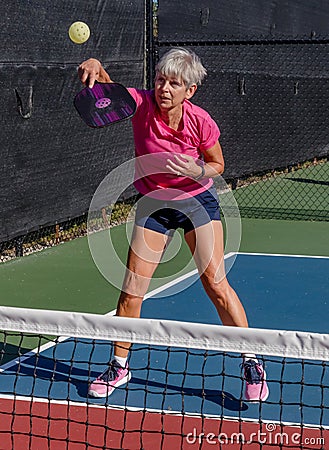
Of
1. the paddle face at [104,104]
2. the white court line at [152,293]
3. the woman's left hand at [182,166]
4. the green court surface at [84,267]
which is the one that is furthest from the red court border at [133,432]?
the green court surface at [84,267]

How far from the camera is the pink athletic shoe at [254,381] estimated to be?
4.35m

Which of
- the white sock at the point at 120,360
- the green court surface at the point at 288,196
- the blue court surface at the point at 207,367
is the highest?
the white sock at the point at 120,360

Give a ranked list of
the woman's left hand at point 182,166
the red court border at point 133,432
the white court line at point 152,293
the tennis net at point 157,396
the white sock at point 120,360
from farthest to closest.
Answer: the white court line at point 152,293, the white sock at point 120,360, the woman's left hand at point 182,166, the red court border at point 133,432, the tennis net at point 157,396

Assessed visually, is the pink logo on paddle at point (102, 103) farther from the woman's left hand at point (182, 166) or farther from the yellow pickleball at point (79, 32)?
the yellow pickleball at point (79, 32)

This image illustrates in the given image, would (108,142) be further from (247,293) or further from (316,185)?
(316,185)

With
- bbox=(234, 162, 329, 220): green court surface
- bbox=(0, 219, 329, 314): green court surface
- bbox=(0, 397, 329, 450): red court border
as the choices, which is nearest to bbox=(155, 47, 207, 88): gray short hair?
bbox=(0, 397, 329, 450): red court border

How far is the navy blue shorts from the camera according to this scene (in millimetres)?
4355

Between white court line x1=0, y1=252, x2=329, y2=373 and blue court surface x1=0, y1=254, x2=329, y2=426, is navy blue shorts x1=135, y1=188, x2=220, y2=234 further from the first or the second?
white court line x1=0, y1=252, x2=329, y2=373

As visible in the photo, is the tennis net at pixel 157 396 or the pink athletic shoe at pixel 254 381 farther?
the pink athletic shoe at pixel 254 381

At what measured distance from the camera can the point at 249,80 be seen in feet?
36.9

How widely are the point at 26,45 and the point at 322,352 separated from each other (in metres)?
4.94

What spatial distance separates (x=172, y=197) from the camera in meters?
4.36

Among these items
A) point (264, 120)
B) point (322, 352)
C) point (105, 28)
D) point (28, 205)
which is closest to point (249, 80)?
point (264, 120)

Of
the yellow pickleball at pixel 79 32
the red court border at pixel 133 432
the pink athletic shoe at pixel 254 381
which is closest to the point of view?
the red court border at pixel 133 432
